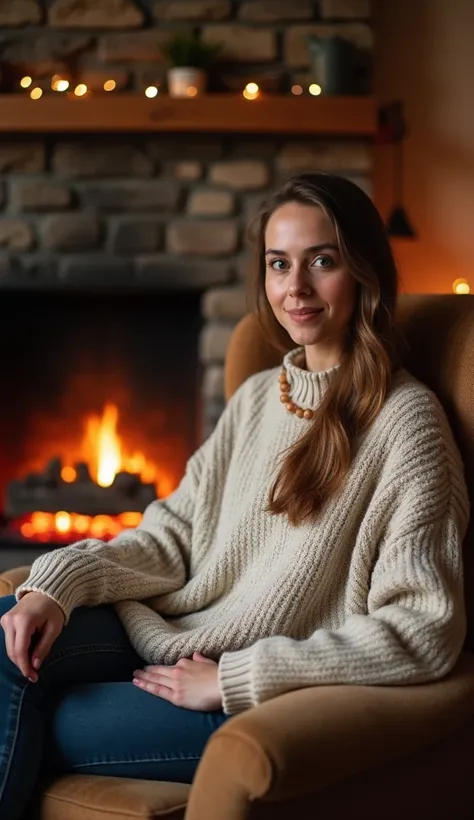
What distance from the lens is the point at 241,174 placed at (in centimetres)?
311

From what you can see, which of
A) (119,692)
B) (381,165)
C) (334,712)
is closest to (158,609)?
(119,692)

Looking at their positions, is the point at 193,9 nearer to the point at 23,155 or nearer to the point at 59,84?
the point at 59,84

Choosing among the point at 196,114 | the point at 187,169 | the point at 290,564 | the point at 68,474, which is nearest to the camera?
the point at 290,564

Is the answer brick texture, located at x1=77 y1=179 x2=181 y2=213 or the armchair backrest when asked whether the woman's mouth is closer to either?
the armchair backrest

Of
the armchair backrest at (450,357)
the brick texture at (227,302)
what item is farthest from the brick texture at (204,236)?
the armchair backrest at (450,357)

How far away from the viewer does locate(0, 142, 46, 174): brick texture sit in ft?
10.2

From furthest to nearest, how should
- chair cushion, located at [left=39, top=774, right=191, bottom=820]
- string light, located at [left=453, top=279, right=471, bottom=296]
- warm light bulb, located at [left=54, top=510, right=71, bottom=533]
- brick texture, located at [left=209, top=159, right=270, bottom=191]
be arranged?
warm light bulb, located at [left=54, top=510, right=71, bottom=533] < string light, located at [left=453, top=279, right=471, bottom=296] < brick texture, located at [left=209, top=159, right=270, bottom=191] < chair cushion, located at [left=39, top=774, right=191, bottom=820]

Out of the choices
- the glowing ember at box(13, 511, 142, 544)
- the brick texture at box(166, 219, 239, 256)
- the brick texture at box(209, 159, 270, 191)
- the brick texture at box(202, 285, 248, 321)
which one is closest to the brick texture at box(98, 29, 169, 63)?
the brick texture at box(209, 159, 270, 191)

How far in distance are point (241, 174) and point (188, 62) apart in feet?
1.06

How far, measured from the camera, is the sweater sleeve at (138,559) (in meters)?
1.61

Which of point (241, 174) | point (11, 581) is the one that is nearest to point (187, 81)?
point (241, 174)

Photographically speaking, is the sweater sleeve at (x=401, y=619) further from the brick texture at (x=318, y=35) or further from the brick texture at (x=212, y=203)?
the brick texture at (x=318, y=35)

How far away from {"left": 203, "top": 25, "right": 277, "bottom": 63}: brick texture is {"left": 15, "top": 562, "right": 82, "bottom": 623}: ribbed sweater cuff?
1896 millimetres

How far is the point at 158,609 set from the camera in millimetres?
1784
